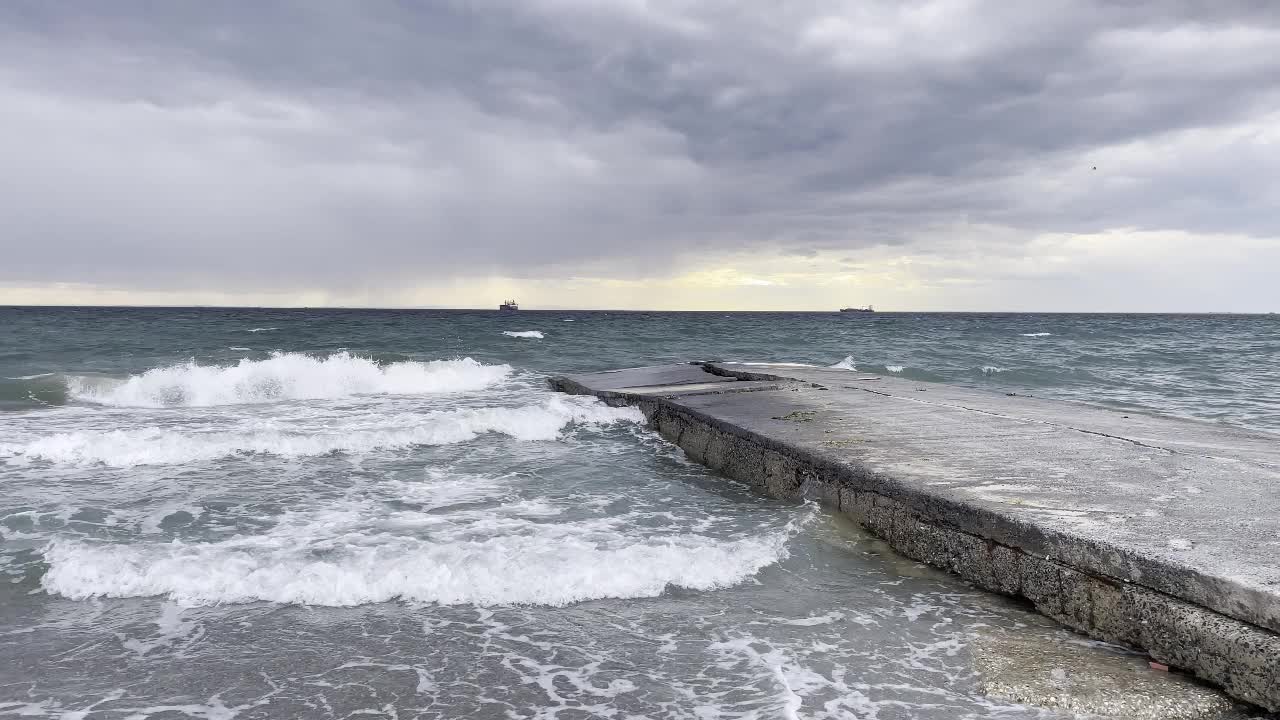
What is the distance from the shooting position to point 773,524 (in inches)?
231

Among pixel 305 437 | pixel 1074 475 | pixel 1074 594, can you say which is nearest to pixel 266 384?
pixel 305 437

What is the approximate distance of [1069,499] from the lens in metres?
4.52

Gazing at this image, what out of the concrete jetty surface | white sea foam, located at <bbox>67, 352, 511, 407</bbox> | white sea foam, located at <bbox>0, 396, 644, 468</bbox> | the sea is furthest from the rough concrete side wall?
white sea foam, located at <bbox>67, 352, 511, 407</bbox>

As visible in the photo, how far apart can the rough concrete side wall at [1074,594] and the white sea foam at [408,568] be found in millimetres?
805

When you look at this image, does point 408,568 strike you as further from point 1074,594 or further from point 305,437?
point 305,437

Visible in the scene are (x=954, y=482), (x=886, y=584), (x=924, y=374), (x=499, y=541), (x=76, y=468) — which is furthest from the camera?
(x=924, y=374)

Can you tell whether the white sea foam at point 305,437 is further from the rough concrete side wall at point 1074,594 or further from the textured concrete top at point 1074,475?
the rough concrete side wall at point 1074,594

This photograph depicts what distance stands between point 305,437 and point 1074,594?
339 inches

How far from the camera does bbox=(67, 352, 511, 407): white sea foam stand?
49.8 feet

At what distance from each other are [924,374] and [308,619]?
20.3 meters

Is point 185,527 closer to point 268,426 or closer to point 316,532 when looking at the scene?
point 316,532

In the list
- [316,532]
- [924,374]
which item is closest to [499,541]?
[316,532]

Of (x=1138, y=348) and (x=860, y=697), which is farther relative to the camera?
(x=1138, y=348)

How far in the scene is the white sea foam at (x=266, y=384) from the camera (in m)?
15.2
